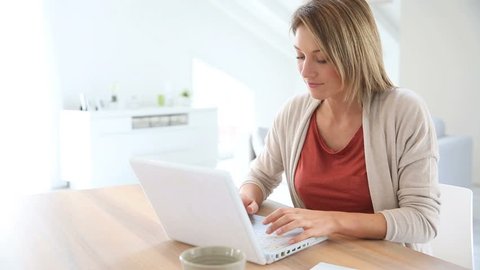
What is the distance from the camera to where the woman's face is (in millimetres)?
1269

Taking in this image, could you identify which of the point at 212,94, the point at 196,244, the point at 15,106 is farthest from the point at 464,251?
the point at 212,94

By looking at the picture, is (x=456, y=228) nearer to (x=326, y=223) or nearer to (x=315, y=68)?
(x=326, y=223)

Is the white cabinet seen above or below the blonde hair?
below

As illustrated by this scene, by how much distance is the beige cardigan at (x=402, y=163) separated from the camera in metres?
1.14

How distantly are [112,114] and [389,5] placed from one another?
8.70 feet

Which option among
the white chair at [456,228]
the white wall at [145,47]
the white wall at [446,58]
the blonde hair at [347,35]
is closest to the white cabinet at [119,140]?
the white wall at [145,47]

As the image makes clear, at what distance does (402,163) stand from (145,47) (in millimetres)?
3957

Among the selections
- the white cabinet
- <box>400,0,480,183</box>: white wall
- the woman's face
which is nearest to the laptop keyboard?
the woman's face

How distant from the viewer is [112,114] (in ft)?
13.8

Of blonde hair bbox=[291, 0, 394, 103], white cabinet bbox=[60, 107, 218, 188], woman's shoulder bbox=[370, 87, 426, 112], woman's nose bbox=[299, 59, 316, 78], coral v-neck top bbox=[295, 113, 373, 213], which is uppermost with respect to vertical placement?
blonde hair bbox=[291, 0, 394, 103]

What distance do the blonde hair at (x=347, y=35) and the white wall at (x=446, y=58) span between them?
3262 millimetres

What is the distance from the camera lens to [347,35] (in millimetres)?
1237

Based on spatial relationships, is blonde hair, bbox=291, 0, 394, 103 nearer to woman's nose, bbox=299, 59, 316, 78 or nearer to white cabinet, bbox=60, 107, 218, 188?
woman's nose, bbox=299, 59, 316, 78

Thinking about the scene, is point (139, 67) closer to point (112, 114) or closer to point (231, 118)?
point (112, 114)
